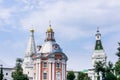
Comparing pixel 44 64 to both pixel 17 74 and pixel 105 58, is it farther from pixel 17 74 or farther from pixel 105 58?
pixel 105 58

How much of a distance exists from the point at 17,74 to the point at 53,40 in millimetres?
11004

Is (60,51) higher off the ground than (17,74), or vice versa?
(60,51)

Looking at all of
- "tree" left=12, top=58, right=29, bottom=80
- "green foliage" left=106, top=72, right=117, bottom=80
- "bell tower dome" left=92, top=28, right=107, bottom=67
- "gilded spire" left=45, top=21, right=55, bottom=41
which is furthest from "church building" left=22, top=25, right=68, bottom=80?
"bell tower dome" left=92, top=28, right=107, bottom=67

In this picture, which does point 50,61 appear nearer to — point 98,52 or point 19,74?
point 19,74

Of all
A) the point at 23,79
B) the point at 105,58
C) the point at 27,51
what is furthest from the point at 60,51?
the point at 105,58

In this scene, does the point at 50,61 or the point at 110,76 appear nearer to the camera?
the point at 110,76

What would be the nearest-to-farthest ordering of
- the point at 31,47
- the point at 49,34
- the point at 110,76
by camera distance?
the point at 110,76 < the point at 49,34 < the point at 31,47

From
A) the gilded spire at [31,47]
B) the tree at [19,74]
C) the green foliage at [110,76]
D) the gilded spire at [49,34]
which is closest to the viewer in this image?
the green foliage at [110,76]

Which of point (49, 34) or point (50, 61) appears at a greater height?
point (49, 34)

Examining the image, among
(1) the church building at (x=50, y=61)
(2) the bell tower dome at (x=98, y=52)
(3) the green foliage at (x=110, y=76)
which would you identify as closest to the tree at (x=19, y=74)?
(1) the church building at (x=50, y=61)

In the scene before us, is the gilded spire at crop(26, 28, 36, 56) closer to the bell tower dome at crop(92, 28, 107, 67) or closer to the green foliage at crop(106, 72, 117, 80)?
the bell tower dome at crop(92, 28, 107, 67)

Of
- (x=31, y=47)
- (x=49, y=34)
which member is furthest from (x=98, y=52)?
(x=49, y=34)

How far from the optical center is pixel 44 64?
81250mm

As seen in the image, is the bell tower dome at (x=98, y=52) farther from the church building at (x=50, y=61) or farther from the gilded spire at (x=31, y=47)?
the church building at (x=50, y=61)
